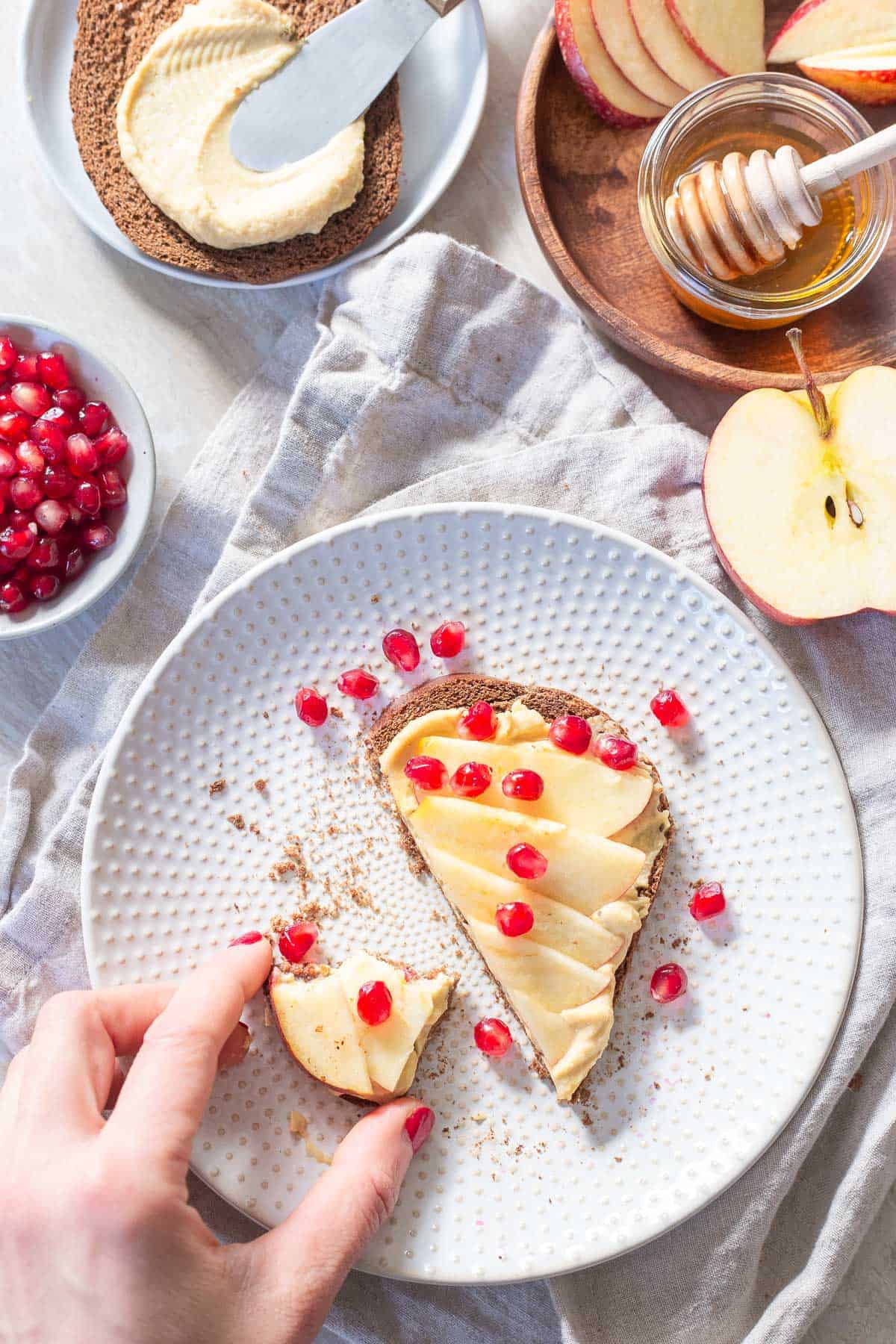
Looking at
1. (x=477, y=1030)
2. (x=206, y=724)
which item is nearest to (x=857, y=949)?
(x=477, y=1030)

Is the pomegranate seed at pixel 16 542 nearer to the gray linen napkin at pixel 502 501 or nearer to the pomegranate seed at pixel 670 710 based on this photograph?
the gray linen napkin at pixel 502 501

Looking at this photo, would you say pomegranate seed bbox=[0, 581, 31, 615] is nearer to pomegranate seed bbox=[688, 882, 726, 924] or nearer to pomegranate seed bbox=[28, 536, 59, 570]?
pomegranate seed bbox=[28, 536, 59, 570]

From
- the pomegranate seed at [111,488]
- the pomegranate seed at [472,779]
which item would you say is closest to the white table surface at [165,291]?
the pomegranate seed at [111,488]

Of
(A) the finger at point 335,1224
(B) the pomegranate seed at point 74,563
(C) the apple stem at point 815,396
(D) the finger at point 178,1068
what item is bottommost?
(A) the finger at point 335,1224

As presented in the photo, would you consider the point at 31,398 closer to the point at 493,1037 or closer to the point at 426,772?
the point at 426,772

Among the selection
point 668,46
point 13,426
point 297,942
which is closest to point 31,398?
point 13,426

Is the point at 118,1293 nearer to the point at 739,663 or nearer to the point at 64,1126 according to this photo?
the point at 64,1126
